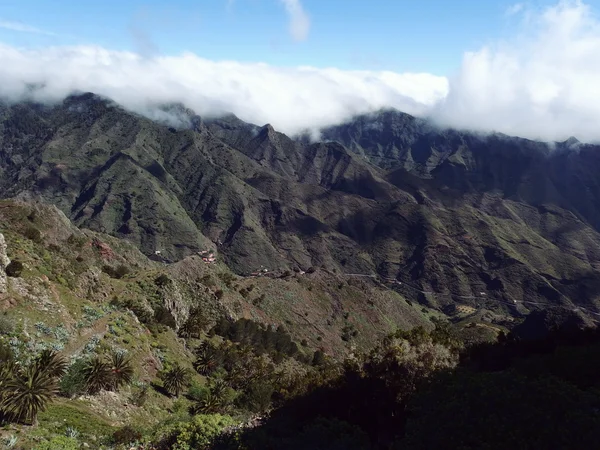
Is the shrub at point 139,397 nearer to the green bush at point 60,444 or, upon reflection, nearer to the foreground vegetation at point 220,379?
the foreground vegetation at point 220,379

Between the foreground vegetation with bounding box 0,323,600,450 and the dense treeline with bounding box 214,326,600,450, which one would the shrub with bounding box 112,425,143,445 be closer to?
the foreground vegetation with bounding box 0,323,600,450

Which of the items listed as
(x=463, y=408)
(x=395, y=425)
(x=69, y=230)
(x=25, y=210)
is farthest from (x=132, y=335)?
(x=69, y=230)

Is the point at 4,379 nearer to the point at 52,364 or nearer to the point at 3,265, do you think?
the point at 52,364

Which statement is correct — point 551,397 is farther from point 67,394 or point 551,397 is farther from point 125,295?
point 125,295

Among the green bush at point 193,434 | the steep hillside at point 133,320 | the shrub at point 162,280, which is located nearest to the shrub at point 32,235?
the steep hillside at point 133,320

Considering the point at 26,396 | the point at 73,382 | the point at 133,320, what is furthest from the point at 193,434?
the point at 133,320

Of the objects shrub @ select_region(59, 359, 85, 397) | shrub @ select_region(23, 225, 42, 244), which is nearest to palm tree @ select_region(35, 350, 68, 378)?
shrub @ select_region(59, 359, 85, 397)
